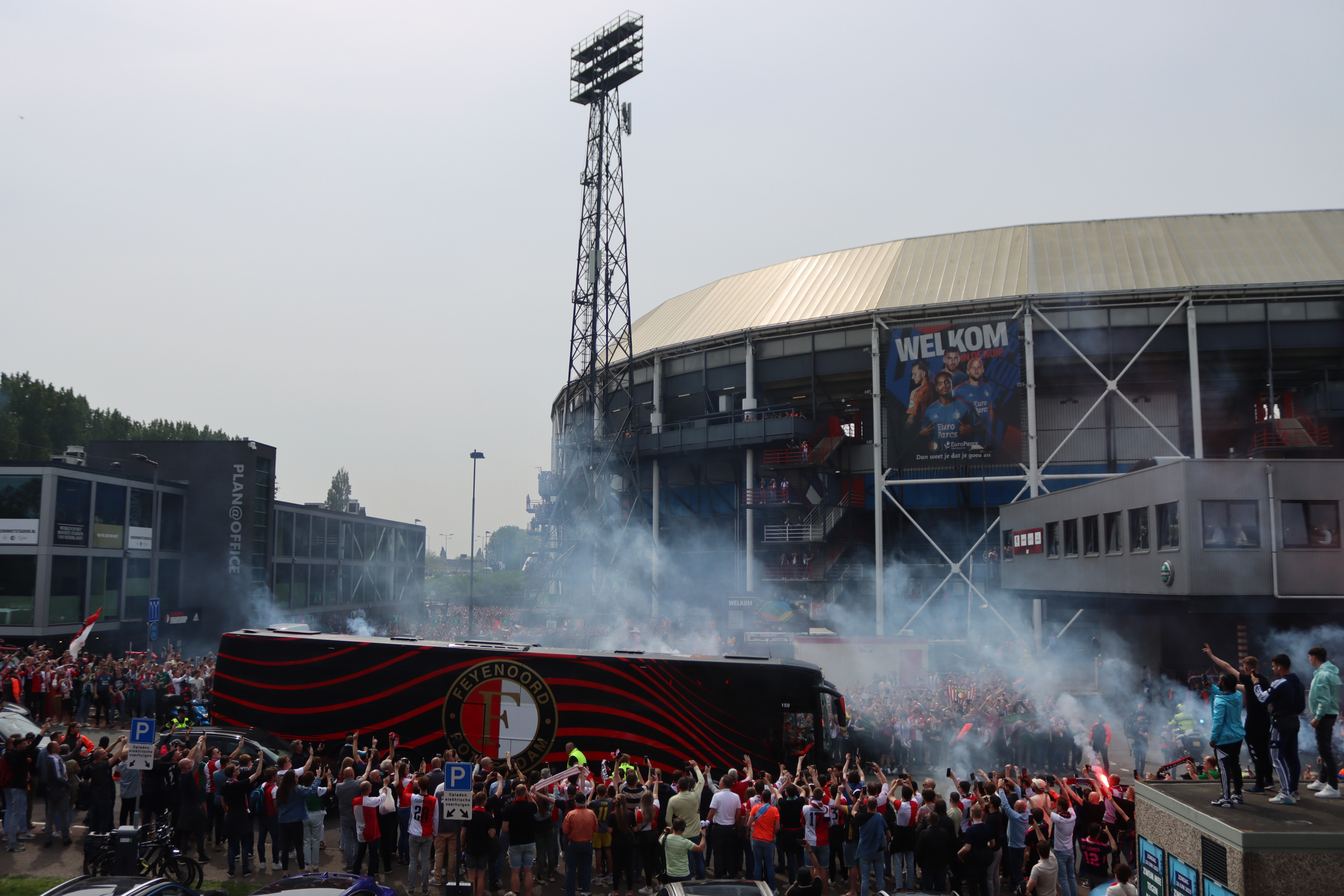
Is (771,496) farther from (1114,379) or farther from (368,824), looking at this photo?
(368,824)

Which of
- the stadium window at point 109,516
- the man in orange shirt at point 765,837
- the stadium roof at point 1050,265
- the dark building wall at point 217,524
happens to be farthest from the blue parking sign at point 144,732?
the stadium roof at point 1050,265

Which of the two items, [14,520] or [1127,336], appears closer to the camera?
[14,520]

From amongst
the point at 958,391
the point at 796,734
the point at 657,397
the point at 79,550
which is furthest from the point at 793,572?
the point at 79,550

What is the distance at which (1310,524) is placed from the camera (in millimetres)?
24734

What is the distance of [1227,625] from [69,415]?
272 feet

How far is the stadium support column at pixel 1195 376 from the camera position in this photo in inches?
1518

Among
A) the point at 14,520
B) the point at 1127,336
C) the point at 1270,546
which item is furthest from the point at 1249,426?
the point at 14,520

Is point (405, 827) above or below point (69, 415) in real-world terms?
below

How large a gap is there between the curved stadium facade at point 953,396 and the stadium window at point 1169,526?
26.4 feet

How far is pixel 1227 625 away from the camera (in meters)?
28.8

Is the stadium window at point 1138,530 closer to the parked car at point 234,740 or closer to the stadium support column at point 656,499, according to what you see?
the parked car at point 234,740

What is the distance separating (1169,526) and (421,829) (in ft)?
75.4

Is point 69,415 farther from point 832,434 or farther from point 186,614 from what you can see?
point 832,434

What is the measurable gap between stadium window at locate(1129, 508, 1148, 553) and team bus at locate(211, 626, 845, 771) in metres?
14.9
